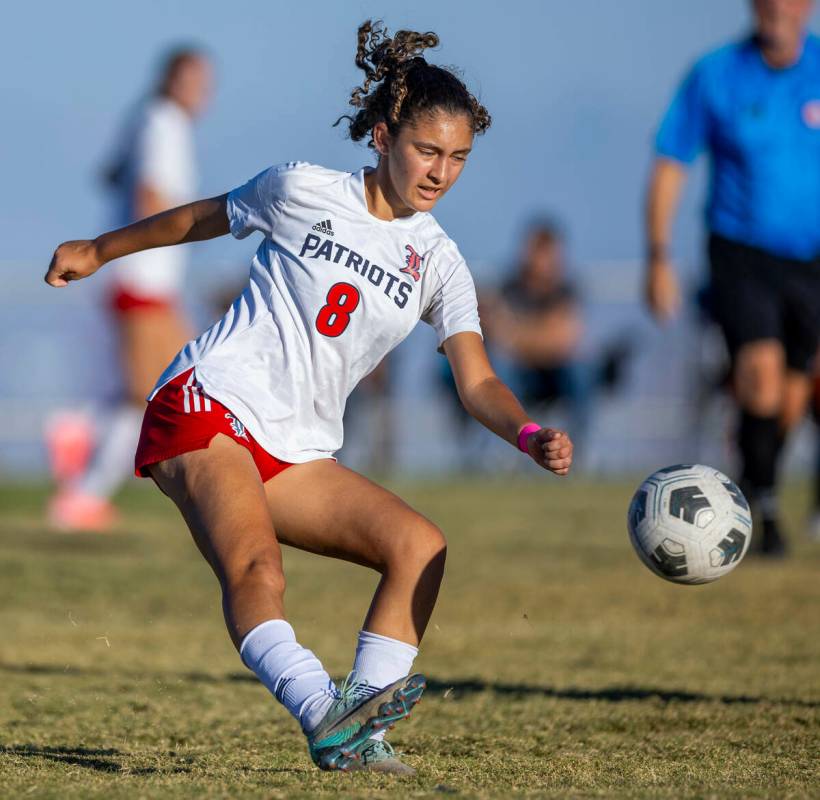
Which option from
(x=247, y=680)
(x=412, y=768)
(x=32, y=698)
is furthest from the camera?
→ (x=247, y=680)

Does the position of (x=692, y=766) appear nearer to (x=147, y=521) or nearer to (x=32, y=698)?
(x=32, y=698)

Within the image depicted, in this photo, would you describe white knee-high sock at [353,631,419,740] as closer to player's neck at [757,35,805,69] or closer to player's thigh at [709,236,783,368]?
player's thigh at [709,236,783,368]

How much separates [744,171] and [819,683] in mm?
A: 3066

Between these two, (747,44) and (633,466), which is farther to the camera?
(633,466)

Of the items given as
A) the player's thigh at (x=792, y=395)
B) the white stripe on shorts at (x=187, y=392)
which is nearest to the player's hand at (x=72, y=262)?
the white stripe on shorts at (x=187, y=392)

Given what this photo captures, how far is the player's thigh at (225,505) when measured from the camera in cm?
340

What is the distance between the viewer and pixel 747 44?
729 cm

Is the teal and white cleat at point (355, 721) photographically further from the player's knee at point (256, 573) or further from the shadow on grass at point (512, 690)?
the shadow on grass at point (512, 690)

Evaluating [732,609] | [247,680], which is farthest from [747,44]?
[247,680]

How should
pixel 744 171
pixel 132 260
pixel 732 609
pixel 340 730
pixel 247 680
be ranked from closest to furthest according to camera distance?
pixel 340 730 < pixel 247 680 < pixel 732 609 < pixel 744 171 < pixel 132 260

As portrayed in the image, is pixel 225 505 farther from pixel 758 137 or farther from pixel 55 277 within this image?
pixel 758 137

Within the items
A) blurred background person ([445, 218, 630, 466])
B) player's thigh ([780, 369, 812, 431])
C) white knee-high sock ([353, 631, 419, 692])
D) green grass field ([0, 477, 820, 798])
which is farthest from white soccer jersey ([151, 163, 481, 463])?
blurred background person ([445, 218, 630, 466])

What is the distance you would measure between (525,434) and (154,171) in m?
5.58

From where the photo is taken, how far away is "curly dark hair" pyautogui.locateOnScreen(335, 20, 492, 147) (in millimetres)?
3814
